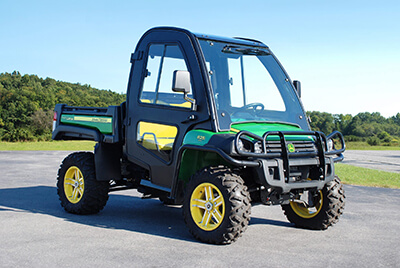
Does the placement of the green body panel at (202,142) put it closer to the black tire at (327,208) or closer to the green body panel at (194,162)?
the green body panel at (194,162)

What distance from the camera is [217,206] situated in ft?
18.7

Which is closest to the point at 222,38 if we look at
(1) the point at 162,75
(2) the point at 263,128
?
(1) the point at 162,75

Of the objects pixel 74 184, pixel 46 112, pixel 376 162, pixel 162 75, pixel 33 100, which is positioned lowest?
pixel 376 162

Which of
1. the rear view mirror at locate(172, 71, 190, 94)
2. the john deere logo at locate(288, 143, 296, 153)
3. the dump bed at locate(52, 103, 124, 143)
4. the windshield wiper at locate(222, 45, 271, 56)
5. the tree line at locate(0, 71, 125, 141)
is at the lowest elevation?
the john deere logo at locate(288, 143, 296, 153)

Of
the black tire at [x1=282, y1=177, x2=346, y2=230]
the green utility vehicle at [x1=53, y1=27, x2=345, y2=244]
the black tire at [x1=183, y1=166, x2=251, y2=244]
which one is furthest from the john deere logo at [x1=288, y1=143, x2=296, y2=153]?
the black tire at [x1=282, y1=177, x2=346, y2=230]

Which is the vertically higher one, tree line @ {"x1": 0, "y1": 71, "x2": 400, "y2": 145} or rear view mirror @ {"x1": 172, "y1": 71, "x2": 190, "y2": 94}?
tree line @ {"x1": 0, "y1": 71, "x2": 400, "y2": 145}

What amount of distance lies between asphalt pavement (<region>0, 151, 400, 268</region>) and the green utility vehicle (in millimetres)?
353

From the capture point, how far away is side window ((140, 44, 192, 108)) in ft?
21.4

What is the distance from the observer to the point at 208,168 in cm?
581

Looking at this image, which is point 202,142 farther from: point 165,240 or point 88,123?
point 88,123

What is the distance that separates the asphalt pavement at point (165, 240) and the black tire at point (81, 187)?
176mm

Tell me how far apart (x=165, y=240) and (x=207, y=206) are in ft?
2.15

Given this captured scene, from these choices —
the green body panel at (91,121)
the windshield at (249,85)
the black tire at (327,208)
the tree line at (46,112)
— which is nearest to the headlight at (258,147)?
the windshield at (249,85)

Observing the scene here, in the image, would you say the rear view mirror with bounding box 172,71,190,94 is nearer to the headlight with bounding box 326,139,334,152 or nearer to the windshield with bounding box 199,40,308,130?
the windshield with bounding box 199,40,308,130
